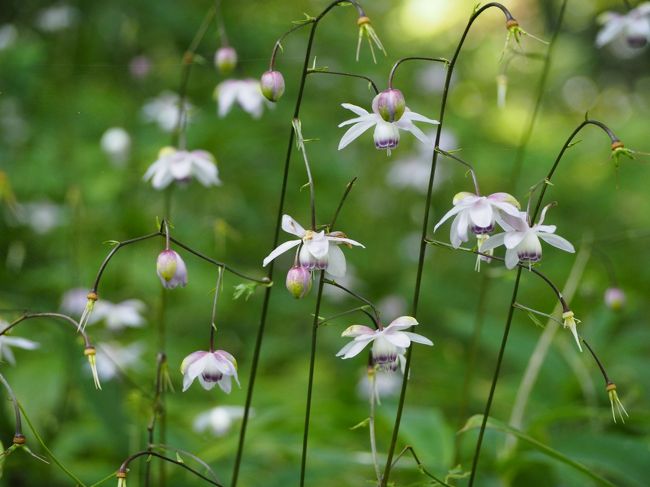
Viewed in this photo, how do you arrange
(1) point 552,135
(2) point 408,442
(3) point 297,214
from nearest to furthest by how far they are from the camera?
1. (2) point 408,442
2. (3) point 297,214
3. (1) point 552,135

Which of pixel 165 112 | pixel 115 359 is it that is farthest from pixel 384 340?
pixel 165 112

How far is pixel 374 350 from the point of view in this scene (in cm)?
153

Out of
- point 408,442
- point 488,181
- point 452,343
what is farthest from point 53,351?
point 488,181

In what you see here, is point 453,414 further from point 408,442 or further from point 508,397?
point 408,442

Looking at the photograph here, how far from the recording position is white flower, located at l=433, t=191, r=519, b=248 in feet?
4.87

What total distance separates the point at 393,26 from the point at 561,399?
5.62 meters

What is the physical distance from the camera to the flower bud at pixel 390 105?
1.49 meters

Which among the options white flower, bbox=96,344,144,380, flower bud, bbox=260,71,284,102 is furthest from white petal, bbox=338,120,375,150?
white flower, bbox=96,344,144,380

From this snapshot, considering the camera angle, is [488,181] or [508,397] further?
[488,181]

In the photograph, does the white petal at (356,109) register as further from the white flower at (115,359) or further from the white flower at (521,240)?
the white flower at (115,359)

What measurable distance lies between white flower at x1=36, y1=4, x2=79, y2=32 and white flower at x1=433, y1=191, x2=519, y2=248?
378cm

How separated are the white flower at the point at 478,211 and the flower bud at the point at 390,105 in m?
0.21

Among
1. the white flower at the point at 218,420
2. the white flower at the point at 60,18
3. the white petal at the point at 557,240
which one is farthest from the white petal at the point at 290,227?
A: the white flower at the point at 60,18

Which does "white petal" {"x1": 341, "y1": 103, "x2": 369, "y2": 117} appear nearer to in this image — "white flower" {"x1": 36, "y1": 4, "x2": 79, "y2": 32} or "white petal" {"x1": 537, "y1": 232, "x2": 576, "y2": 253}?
"white petal" {"x1": 537, "y1": 232, "x2": 576, "y2": 253}
